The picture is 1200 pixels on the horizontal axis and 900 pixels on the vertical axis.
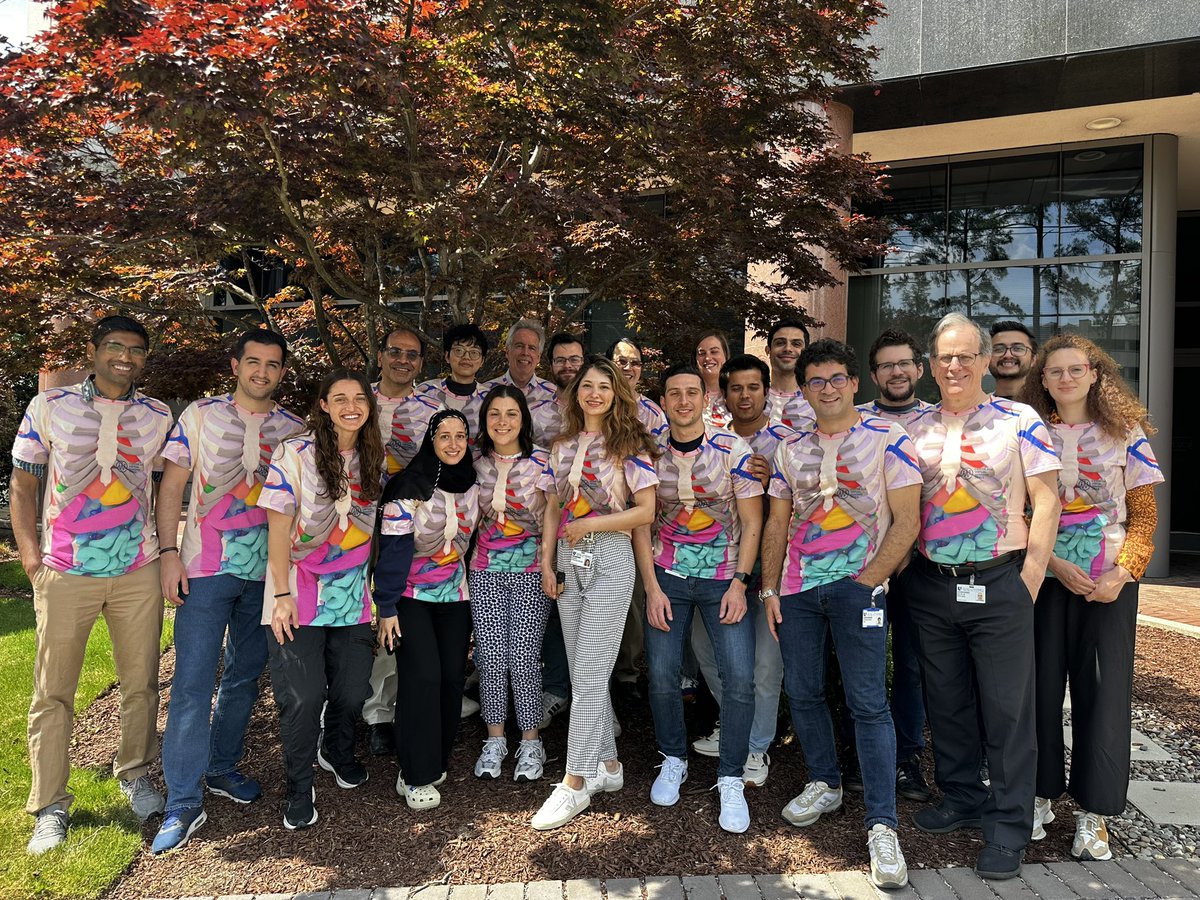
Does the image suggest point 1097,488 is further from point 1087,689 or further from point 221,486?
point 221,486

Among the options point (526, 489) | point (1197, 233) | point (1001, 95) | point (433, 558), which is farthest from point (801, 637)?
point (1197, 233)

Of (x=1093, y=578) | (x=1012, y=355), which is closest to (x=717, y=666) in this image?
(x=1093, y=578)

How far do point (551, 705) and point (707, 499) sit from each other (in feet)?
5.47

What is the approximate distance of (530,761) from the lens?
13.2ft

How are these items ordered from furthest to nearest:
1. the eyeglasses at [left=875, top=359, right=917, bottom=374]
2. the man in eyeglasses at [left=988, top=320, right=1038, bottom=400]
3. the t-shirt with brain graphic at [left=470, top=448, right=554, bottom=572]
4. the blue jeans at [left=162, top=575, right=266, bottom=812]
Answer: the man in eyeglasses at [left=988, top=320, right=1038, bottom=400] → the t-shirt with brain graphic at [left=470, top=448, right=554, bottom=572] → the eyeglasses at [left=875, top=359, right=917, bottom=374] → the blue jeans at [left=162, top=575, right=266, bottom=812]

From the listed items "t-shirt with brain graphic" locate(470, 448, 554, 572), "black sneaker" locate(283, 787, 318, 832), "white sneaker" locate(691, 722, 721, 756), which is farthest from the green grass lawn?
"white sneaker" locate(691, 722, 721, 756)

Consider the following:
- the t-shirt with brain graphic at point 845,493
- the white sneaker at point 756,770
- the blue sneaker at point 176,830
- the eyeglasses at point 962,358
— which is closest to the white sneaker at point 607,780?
the white sneaker at point 756,770

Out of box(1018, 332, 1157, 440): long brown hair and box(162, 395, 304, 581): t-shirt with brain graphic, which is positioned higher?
box(1018, 332, 1157, 440): long brown hair

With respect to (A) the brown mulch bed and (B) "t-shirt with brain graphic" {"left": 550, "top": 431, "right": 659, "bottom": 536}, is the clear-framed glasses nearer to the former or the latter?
(B) "t-shirt with brain graphic" {"left": 550, "top": 431, "right": 659, "bottom": 536}

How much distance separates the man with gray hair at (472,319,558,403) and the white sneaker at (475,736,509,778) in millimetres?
1803

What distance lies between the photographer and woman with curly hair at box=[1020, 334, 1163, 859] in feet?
11.1

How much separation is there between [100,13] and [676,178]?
268 cm

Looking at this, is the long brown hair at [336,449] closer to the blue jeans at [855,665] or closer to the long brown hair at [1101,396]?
the blue jeans at [855,665]

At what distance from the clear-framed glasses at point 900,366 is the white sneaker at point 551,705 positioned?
249 centimetres
